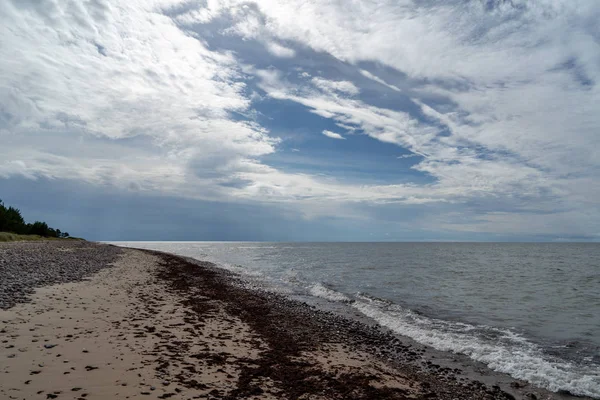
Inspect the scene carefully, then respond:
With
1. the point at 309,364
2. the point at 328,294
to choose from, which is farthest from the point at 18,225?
the point at 309,364

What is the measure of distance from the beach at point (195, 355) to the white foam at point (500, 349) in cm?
79

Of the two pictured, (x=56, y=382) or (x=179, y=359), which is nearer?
(x=56, y=382)

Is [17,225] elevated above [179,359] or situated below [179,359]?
above

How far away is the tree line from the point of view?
218 ft

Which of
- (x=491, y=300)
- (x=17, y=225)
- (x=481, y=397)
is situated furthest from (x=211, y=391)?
(x=17, y=225)

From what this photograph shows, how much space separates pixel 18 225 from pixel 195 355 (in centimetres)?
8209

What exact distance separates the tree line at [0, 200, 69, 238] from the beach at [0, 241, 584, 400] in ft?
213

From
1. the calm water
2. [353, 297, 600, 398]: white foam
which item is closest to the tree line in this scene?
the calm water

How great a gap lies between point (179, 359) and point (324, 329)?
7.91 metres

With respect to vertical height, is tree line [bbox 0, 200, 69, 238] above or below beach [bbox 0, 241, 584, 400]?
above

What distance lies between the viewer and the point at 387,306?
22984 millimetres

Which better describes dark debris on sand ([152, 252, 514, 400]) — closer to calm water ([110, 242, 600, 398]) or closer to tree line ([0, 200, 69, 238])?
calm water ([110, 242, 600, 398])

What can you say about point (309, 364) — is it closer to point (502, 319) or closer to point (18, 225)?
point (502, 319)

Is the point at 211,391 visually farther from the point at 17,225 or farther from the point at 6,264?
the point at 17,225
